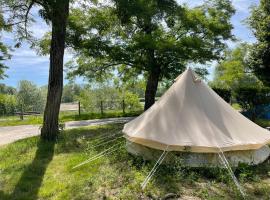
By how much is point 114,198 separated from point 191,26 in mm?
13523

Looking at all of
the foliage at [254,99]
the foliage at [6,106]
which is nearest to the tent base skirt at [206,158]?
the foliage at [254,99]

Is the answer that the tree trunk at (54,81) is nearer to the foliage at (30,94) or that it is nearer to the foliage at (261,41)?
the foliage at (261,41)

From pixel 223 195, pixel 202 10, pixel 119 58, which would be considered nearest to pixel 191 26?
pixel 202 10

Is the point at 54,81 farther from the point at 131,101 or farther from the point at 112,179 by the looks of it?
the point at 131,101

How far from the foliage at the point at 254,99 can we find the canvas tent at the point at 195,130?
789 cm

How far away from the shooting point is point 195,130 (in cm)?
791

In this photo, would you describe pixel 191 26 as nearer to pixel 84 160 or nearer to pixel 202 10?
pixel 202 10

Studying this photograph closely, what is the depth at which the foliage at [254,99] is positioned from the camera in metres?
16.3

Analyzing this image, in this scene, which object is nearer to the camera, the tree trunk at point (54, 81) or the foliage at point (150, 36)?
the tree trunk at point (54, 81)

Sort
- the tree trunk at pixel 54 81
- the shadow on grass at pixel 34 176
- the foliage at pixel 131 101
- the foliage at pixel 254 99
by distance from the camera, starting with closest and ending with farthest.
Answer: the shadow on grass at pixel 34 176
the tree trunk at pixel 54 81
the foliage at pixel 254 99
the foliage at pixel 131 101

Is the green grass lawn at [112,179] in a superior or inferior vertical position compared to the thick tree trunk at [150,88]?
inferior

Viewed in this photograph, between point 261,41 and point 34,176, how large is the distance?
12.0m

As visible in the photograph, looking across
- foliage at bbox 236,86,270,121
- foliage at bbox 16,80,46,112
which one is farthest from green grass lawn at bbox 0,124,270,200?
foliage at bbox 16,80,46,112

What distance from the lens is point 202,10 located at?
1992cm
